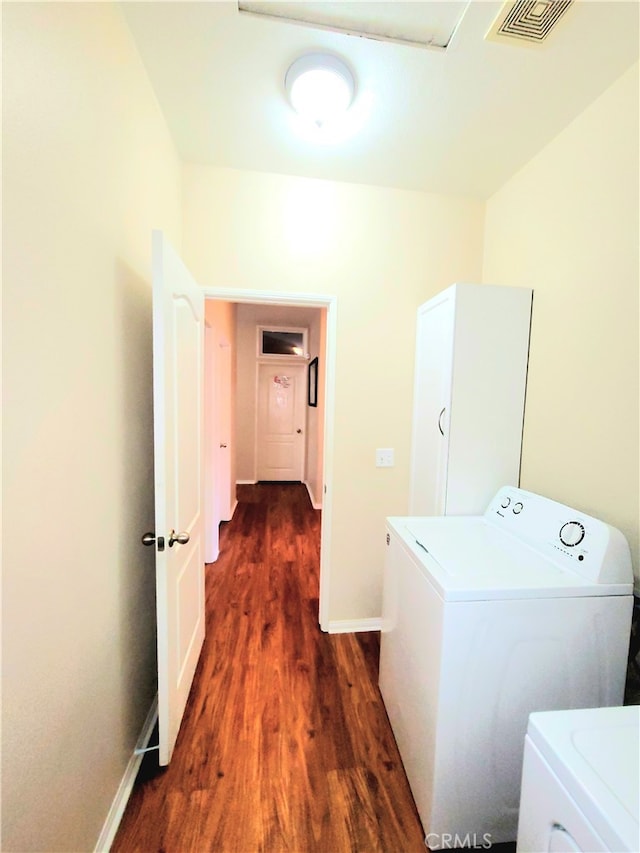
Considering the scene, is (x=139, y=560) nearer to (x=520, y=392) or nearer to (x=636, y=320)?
(x=520, y=392)

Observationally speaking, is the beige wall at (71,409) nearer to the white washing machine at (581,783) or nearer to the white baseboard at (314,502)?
the white washing machine at (581,783)

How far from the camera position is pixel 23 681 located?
28.5 inches

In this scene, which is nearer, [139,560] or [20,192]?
[20,192]

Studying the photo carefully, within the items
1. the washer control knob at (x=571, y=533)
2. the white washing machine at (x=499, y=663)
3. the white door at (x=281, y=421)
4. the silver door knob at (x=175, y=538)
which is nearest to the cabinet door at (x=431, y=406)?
the washer control knob at (x=571, y=533)

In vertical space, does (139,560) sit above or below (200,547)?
above

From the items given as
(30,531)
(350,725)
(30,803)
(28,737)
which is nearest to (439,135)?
(30,531)

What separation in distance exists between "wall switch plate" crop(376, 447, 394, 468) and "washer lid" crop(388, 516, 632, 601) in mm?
570

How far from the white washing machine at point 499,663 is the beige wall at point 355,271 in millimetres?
926

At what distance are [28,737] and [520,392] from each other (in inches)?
81.3

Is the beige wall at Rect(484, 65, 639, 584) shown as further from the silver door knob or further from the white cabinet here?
the silver door knob

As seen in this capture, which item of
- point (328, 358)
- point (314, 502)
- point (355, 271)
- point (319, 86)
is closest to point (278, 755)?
point (328, 358)

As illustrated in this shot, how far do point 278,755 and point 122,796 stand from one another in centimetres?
56

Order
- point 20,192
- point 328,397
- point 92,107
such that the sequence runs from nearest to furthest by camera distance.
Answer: point 20,192 < point 92,107 < point 328,397

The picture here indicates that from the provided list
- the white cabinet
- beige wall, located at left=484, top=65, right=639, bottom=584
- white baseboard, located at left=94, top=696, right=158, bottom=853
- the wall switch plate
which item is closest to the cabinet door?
the white cabinet
